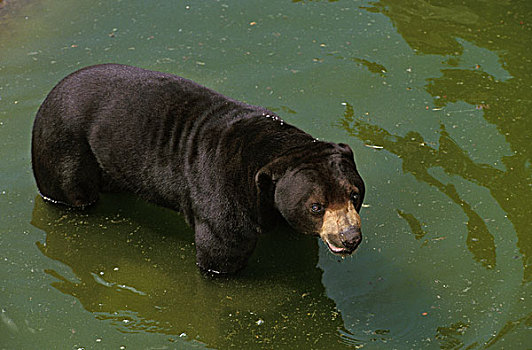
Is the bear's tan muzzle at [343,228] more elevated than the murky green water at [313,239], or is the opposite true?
the bear's tan muzzle at [343,228]

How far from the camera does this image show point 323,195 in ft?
14.0

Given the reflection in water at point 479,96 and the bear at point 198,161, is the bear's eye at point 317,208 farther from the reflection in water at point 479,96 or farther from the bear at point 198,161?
the reflection in water at point 479,96

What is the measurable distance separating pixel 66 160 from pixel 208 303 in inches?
55.1

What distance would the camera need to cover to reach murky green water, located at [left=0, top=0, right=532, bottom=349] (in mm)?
4734

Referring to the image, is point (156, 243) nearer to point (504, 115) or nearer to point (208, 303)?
point (208, 303)

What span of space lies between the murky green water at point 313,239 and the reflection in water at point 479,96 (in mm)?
16

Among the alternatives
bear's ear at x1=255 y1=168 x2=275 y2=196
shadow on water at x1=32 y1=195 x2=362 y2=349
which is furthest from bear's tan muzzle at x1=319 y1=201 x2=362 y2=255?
shadow on water at x1=32 y1=195 x2=362 y2=349

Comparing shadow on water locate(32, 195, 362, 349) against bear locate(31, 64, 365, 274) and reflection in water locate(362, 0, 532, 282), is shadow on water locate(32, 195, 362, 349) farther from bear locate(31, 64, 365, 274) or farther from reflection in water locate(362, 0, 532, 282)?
reflection in water locate(362, 0, 532, 282)

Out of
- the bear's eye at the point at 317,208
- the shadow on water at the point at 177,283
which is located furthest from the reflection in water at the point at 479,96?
the bear's eye at the point at 317,208

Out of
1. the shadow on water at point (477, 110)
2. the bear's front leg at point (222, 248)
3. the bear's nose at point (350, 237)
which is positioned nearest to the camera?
the bear's nose at point (350, 237)

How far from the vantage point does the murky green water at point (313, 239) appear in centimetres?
473

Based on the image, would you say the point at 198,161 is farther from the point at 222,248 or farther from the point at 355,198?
the point at 355,198

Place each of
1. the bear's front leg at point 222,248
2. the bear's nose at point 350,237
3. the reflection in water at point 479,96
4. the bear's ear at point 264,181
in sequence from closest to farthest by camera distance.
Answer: the bear's nose at point 350,237 → the bear's ear at point 264,181 → the bear's front leg at point 222,248 → the reflection in water at point 479,96

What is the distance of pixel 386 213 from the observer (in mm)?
5488
